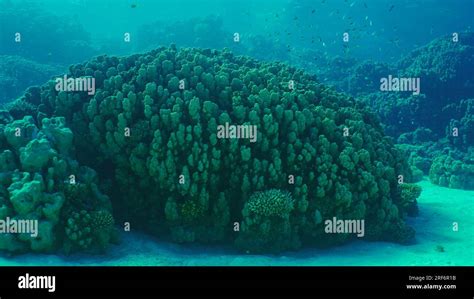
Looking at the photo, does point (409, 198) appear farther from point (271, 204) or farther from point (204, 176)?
point (204, 176)

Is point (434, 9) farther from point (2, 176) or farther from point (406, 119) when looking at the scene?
point (2, 176)

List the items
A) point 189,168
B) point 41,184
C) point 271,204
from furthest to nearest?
point 189,168 < point 271,204 < point 41,184

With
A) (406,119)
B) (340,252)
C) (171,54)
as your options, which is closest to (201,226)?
(340,252)

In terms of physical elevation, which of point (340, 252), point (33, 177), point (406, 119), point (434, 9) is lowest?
point (340, 252)

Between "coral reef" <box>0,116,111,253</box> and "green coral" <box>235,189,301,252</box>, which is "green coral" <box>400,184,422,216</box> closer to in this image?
"green coral" <box>235,189,301,252</box>

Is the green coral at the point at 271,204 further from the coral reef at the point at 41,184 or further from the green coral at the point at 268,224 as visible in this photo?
the coral reef at the point at 41,184

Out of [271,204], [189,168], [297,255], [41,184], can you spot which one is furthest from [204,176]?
[41,184]
